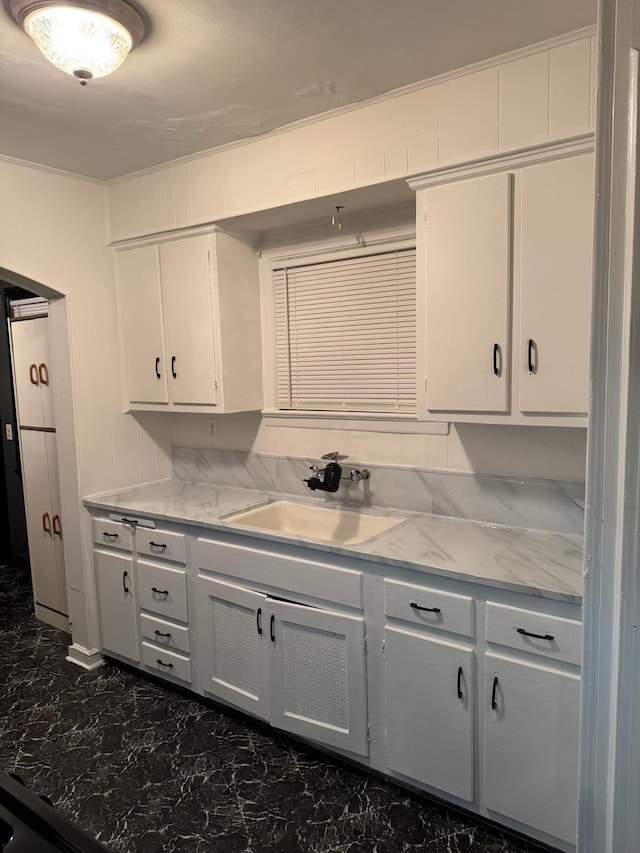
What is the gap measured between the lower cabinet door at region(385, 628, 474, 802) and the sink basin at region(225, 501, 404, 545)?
635 millimetres

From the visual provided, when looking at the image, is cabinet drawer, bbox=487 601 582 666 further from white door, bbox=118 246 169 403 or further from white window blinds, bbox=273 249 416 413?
white door, bbox=118 246 169 403

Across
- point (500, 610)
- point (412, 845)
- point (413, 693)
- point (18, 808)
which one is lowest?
point (412, 845)

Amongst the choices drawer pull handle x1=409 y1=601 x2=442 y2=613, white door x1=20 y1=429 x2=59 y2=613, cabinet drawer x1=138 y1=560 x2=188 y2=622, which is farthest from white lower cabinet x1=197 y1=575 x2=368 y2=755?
white door x1=20 y1=429 x2=59 y2=613

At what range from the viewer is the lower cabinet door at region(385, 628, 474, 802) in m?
1.93

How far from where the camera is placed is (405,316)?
2.66 meters

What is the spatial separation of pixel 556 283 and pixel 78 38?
167 centimetres

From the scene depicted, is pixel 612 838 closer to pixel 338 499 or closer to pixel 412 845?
pixel 412 845

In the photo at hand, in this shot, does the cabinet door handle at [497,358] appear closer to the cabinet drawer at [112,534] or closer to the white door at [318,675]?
the white door at [318,675]

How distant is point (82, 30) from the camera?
1.70 m

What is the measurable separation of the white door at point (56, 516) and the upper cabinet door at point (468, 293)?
96.5 inches

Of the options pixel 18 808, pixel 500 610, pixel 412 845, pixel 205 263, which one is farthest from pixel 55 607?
pixel 18 808

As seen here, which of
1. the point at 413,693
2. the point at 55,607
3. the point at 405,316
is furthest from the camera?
the point at 55,607

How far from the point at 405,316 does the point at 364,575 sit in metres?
1.21

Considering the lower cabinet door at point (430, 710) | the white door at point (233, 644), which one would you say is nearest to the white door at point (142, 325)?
the white door at point (233, 644)
